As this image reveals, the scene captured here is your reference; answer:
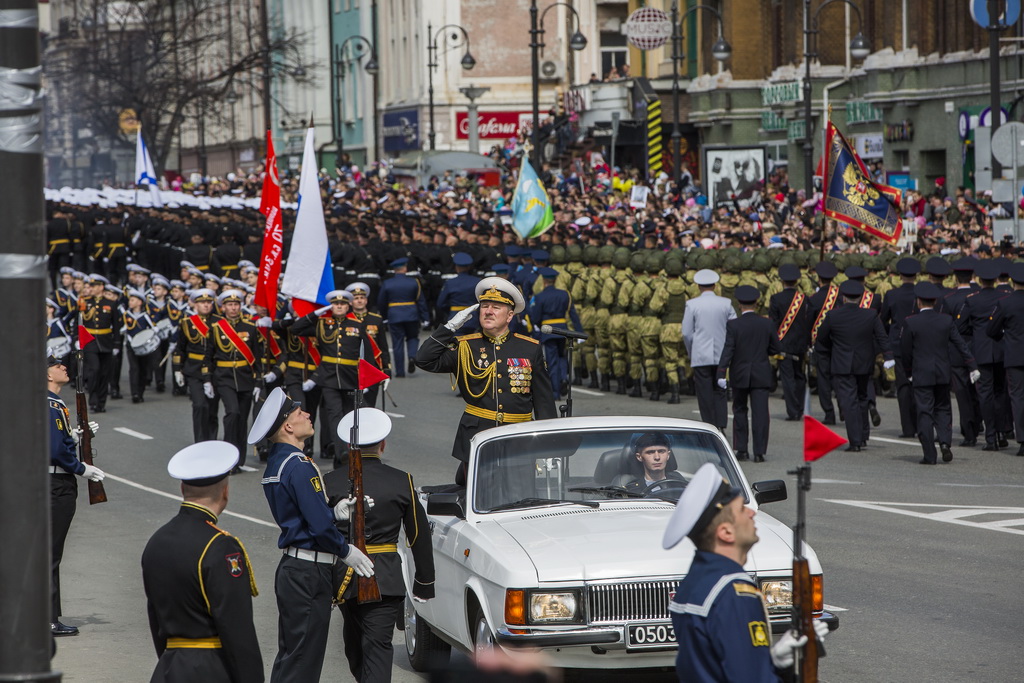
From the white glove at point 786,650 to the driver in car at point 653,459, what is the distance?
3998 mm

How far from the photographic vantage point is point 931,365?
17859mm

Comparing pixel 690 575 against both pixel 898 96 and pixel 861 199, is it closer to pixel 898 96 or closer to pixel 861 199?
pixel 861 199

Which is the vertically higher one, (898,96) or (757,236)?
(898,96)

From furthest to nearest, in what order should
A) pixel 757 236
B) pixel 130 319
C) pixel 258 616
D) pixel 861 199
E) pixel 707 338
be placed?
pixel 757 236 → pixel 130 319 → pixel 861 199 → pixel 707 338 → pixel 258 616

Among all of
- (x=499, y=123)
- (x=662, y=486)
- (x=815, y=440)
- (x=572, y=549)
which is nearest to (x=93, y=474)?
(x=662, y=486)

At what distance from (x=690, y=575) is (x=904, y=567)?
732cm

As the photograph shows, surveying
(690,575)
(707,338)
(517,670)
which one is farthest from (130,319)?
(517,670)

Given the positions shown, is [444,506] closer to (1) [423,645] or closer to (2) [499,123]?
(1) [423,645]

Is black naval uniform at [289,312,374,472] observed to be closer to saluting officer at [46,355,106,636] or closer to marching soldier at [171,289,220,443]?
marching soldier at [171,289,220,443]

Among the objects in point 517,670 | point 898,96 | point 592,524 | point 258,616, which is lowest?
point 258,616

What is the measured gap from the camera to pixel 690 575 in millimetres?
5293

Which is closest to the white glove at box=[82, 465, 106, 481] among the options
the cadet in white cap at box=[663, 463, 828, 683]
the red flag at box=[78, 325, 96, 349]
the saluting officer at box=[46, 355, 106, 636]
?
the saluting officer at box=[46, 355, 106, 636]

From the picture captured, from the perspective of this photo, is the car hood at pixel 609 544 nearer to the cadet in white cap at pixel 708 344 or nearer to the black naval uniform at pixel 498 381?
the black naval uniform at pixel 498 381

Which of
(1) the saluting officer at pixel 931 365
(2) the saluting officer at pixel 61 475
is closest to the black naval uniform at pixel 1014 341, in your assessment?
(1) the saluting officer at pixel 931 365
